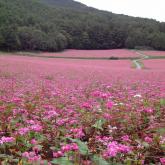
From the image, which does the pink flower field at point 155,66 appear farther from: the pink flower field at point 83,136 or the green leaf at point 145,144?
the green leaf at point 145,144

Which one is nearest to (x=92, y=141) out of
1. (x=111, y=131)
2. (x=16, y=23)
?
(x=111, y=131)

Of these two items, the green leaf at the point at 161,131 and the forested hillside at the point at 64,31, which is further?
the forested hillside at the point at 64,31

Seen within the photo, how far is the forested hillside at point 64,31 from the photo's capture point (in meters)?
86.2

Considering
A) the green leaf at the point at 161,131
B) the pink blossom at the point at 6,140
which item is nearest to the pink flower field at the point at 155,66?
the green leaf at the point at 161,131

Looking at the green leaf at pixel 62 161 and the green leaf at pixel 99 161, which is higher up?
the green leaf at pixel 62 161

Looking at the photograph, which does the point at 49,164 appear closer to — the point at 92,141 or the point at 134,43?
the point at 92,141

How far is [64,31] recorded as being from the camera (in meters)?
108

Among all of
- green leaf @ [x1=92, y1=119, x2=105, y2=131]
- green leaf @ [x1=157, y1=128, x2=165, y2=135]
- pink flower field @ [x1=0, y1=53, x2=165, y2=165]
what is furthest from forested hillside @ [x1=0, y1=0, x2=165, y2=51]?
green leaf @ [x1=157, y1=128, x2=165, y2=135]

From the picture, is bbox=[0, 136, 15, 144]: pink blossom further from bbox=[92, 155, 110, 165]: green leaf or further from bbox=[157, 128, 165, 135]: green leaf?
bbox=[157, 128, 165, 135]: green leaf

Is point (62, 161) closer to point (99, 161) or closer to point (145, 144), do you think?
point (99, 161)

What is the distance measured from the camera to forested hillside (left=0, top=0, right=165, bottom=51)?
86188 millimetres

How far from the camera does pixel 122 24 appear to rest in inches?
4690

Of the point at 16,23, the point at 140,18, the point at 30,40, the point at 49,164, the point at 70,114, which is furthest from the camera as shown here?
the point at 140,18

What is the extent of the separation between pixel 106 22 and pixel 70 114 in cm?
11746
